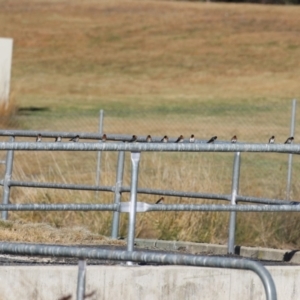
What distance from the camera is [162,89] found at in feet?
133

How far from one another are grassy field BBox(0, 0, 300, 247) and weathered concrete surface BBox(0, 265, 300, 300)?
2.86m

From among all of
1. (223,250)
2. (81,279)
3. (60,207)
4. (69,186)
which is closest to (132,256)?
(81,279)

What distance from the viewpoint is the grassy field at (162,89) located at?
13.3 meters

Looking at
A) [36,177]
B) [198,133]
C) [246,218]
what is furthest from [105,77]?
[246,218]

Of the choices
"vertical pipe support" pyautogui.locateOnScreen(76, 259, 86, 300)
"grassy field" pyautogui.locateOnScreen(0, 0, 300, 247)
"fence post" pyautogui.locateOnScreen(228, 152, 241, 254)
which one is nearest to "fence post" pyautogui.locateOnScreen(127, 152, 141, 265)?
"vertical pipe support" pyautogui.locateOnScreen(76, 259, 86, 300)

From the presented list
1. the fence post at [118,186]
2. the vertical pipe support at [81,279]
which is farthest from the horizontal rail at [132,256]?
the fence post at [118,186]

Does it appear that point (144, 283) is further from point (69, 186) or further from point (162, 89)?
point (162, 89)

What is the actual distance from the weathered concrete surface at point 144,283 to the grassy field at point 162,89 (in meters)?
2.86

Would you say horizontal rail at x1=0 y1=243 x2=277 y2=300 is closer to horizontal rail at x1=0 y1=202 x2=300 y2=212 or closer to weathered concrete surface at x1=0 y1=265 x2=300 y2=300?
weathered concrete surface at x1=0 y1=265 x2=300 y2=300

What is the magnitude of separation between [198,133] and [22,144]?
18.7m

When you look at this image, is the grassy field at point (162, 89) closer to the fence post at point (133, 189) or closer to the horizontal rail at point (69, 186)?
the horizontal rail at point (69, 186)

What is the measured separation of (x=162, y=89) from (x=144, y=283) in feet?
111

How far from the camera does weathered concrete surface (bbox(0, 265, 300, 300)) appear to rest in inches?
260

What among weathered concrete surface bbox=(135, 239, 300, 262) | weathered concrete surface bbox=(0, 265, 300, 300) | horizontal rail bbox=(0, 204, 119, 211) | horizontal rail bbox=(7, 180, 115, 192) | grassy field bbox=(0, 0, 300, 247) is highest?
grassy field bbox=(0, 0, 300, 247)
